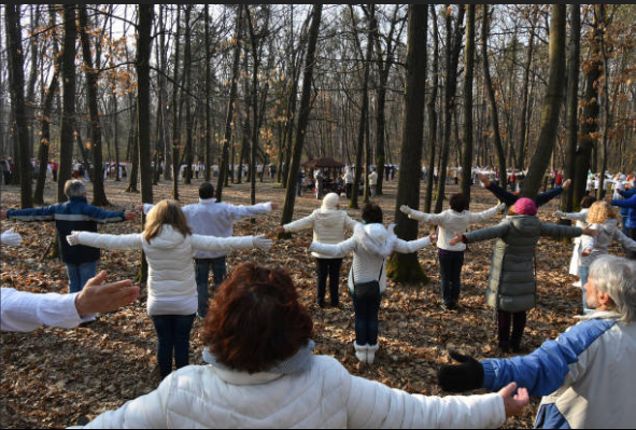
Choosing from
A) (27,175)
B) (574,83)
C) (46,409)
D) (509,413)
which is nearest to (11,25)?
(27,175)

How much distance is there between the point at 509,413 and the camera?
1.74m

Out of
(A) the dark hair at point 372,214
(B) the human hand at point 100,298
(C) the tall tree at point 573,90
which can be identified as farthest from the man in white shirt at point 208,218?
(C) the tall tree at point 573,90

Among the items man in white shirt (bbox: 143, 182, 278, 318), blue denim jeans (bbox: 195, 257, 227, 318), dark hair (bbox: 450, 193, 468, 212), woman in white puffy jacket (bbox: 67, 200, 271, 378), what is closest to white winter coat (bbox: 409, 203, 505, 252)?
dark hair (bbox: 450, 193, 468, 212)

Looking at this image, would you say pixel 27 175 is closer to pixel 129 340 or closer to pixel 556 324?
pixel 129 340

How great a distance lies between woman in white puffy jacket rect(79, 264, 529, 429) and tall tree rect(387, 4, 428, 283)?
631 centimetres

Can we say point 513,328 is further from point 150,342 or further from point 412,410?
point 150,342

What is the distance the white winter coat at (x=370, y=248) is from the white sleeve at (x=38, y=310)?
3.17 meters

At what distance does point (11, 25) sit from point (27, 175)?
4178mm

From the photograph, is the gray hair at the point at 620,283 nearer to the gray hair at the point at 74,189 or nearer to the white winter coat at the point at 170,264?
the white winter coat at the point at 170,264

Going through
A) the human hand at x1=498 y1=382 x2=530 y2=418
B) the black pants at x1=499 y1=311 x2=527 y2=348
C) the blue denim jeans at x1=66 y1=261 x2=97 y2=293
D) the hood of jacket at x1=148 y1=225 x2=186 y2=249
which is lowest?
the black pants at x1=499 y1=311 x2=527 y2=348

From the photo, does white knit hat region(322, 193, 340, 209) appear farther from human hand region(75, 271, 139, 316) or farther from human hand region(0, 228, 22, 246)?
human hand region(75, 271, 139, 316)

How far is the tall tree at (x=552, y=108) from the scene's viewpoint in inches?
303

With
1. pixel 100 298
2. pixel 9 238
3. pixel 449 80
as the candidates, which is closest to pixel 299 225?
pixel 9 238

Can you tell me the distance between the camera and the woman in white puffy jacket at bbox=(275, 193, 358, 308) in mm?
6449
